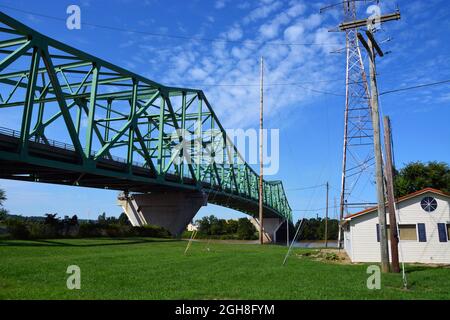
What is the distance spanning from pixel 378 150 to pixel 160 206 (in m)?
40.0

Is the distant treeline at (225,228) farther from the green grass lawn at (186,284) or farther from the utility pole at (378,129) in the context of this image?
the green grass lawn at (186,284)

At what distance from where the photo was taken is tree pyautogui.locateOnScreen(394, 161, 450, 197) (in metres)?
38.6

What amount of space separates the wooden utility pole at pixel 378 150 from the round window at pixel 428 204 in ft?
21.5

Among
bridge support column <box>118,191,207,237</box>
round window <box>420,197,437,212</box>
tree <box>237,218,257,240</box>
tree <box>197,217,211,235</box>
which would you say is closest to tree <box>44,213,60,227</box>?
bridge support column <box>118,191,207,237</box>

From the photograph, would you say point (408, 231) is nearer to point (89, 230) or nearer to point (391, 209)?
point (391, 209)

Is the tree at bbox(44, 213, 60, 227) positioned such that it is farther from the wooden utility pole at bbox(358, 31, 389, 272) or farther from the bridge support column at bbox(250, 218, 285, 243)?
the bridge support column at bbox(250, 218, 285, 243)

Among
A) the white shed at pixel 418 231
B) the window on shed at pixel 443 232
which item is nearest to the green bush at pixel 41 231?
the white shed at pixel 418 231

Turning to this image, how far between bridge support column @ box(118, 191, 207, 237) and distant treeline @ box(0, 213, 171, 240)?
5508 millimetres

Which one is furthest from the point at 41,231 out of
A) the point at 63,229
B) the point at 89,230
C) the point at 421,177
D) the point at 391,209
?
the point at 421,177

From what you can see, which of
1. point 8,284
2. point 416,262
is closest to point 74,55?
point 8,284

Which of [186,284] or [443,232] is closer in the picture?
[186,284]

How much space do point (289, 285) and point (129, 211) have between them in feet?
150

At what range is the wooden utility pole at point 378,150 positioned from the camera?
57.7 ft

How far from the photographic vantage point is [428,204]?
2294cm
